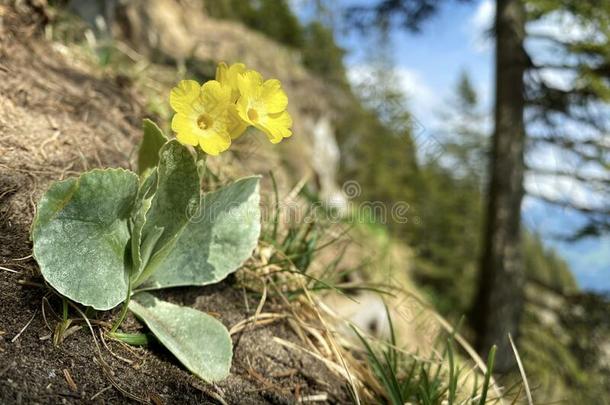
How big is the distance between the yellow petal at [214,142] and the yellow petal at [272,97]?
0.11 metres

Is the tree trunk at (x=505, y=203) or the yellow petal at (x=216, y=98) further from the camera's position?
the tree trunk at (x=505, y=203)

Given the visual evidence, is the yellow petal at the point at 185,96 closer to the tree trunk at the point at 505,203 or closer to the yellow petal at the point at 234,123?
the yellow petal at the point at 234,123

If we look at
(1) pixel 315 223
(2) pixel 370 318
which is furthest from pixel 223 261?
(2) pixel 370 318

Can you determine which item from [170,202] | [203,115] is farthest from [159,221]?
[203,115]

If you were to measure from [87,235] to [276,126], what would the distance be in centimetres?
41

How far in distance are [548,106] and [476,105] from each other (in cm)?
2106

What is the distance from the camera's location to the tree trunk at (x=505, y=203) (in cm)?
529

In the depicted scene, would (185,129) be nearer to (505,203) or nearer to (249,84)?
(249,84)

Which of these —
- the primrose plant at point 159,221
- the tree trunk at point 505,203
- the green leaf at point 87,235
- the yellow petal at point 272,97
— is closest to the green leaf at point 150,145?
the primrose plant at point 159,221

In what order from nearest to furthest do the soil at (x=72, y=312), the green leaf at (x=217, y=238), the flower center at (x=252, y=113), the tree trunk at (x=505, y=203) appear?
the soil at (x=72, y=312) < the flower center at (x=252, y=113) < the green leaf at (x=217, y=238) < the tree trunk at (x=505, y=203)

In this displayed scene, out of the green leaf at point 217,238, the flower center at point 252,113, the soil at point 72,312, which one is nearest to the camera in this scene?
the soil at point 72,312

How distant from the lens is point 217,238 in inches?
47.6

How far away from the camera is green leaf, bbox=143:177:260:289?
3.82 feet

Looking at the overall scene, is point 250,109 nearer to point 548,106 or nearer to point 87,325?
point 87,325
